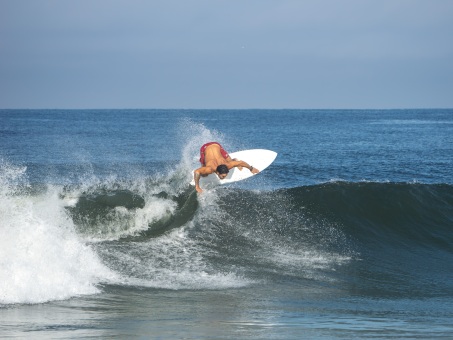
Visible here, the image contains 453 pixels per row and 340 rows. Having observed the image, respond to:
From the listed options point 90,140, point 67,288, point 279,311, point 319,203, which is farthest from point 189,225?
point 90,140

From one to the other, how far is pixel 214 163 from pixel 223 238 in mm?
2036

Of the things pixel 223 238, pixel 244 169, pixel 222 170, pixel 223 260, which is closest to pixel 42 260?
pixel 223 260

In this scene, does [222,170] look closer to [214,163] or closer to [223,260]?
[214,163]

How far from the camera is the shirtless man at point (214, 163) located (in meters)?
15.8

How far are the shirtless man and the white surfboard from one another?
73 centimetres

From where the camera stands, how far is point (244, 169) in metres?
17.4

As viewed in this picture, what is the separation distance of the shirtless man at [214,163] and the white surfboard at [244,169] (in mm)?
729

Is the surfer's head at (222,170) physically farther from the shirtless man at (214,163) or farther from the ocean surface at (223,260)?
the ocean surface at (223,260)

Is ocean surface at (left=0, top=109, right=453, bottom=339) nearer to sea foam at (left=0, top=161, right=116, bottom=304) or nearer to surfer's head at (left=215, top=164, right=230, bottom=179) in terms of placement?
sea foam at (left=0, top=161, right=116, bottom=304)

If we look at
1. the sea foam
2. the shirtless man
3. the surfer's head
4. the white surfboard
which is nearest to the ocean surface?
the sea foam

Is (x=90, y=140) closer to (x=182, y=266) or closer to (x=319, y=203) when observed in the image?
(x=319, y=203)

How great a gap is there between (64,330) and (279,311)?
300cm

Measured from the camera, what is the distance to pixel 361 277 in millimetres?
12328

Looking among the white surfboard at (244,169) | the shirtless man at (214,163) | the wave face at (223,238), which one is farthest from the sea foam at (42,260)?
the white surfboard at (244,169)
